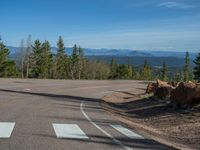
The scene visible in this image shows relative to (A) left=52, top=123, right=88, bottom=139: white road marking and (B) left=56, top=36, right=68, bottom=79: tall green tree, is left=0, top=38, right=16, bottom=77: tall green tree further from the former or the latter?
(A) left=52, top=123, right=88, bottom=139: white road marking

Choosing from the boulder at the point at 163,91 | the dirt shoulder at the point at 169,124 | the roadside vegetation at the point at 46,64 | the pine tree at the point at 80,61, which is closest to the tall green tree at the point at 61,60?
the roadside vegetation at the point at 46,64

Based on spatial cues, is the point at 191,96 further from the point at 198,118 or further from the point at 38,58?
the point at 38,58

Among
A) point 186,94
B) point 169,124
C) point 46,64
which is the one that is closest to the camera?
point 169,124

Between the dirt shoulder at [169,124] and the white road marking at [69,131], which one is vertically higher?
the white road marking at [69,131]

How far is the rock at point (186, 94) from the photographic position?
1956 centimetres

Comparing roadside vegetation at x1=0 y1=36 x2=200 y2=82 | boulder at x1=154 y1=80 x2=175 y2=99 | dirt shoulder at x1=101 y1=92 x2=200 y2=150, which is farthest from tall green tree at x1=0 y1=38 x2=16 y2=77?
dirt shoulder at x1=101 y1=92 x2=200 y2=150

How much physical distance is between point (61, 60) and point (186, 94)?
94531mm

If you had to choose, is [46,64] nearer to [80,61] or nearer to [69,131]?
[80,61]

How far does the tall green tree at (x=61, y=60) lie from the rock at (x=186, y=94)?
8901 centimetres

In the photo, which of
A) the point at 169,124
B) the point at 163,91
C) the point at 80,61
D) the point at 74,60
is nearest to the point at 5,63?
the point at 74,60

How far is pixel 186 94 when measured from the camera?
2019 centimetres

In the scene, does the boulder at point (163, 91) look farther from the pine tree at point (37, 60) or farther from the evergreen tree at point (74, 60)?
the evergreen tree at point (74, 60)

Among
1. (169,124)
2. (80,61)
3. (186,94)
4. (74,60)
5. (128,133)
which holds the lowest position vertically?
(169,124)

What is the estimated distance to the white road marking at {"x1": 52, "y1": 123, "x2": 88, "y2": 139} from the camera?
11359mm
